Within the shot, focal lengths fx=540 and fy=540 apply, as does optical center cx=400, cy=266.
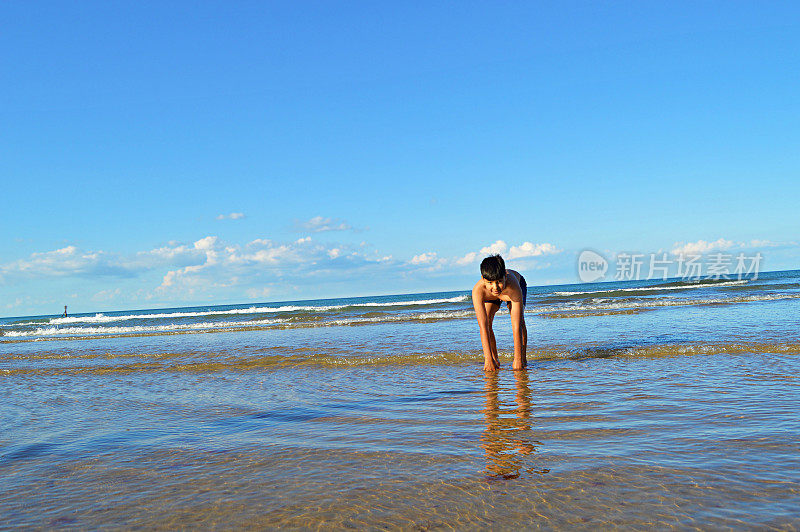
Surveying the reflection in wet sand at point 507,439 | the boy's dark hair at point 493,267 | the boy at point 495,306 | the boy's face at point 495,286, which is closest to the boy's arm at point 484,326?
the boy at point 495,306

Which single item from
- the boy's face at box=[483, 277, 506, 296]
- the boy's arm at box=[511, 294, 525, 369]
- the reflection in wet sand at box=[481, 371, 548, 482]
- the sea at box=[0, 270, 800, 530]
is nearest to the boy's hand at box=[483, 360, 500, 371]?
the sea at box=[0, 270, 800, 530]

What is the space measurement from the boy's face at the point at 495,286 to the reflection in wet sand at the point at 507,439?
176 cm

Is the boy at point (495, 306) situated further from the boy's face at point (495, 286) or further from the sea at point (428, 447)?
the sea at point (428, 447)

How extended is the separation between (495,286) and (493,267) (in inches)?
16.1

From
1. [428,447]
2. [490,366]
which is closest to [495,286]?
[490,366]

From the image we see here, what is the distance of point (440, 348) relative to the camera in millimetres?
11844

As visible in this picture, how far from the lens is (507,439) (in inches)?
171

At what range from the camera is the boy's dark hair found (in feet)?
24.2

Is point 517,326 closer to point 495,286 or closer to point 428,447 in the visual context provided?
point 495,286

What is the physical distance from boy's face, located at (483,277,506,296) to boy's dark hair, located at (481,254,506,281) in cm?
12

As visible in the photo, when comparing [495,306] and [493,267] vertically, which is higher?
[493,267]

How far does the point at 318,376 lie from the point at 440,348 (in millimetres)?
3575

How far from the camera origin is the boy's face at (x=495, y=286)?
299 inches

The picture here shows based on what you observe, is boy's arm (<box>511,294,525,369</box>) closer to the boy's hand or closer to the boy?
the boy
